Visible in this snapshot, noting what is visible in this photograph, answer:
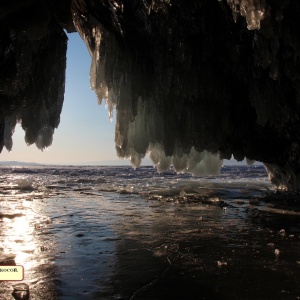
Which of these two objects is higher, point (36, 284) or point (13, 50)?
point (13, 50)

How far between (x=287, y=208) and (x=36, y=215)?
18.9 feet

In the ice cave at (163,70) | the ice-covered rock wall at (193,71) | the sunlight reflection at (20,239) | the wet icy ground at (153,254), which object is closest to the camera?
the wet icy ground at (153,254)

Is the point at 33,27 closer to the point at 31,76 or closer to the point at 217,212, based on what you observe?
the point at 31,76

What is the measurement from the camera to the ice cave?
6.09 meters

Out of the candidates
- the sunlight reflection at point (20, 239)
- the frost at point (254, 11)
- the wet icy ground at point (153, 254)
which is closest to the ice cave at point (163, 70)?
the frost at point (254, 11)

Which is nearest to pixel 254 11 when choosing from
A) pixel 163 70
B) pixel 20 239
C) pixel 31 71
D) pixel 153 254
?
pixel 153 254

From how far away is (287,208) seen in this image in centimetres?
795

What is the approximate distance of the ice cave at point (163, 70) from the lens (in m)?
6.09

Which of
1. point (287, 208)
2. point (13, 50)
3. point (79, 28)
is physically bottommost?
point (287, 208)

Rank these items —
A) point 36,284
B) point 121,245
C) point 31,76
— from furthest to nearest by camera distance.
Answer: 1. point 31,76
2. point 121,245
3. point 36,284

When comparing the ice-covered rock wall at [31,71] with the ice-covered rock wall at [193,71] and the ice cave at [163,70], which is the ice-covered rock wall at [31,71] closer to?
the ice cave at [163,70]

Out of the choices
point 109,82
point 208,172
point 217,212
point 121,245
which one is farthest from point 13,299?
point 208,172

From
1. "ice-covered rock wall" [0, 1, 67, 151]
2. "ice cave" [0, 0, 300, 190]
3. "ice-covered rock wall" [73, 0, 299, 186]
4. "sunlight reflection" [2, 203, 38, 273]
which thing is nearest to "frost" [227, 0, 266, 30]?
"ice-covered rock wall" [73, 0, 299, 186]

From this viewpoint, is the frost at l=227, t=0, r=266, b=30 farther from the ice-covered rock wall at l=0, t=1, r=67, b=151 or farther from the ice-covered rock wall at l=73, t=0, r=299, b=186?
the ice-covered rock wall at l=0, t=1, r=67, b=151
